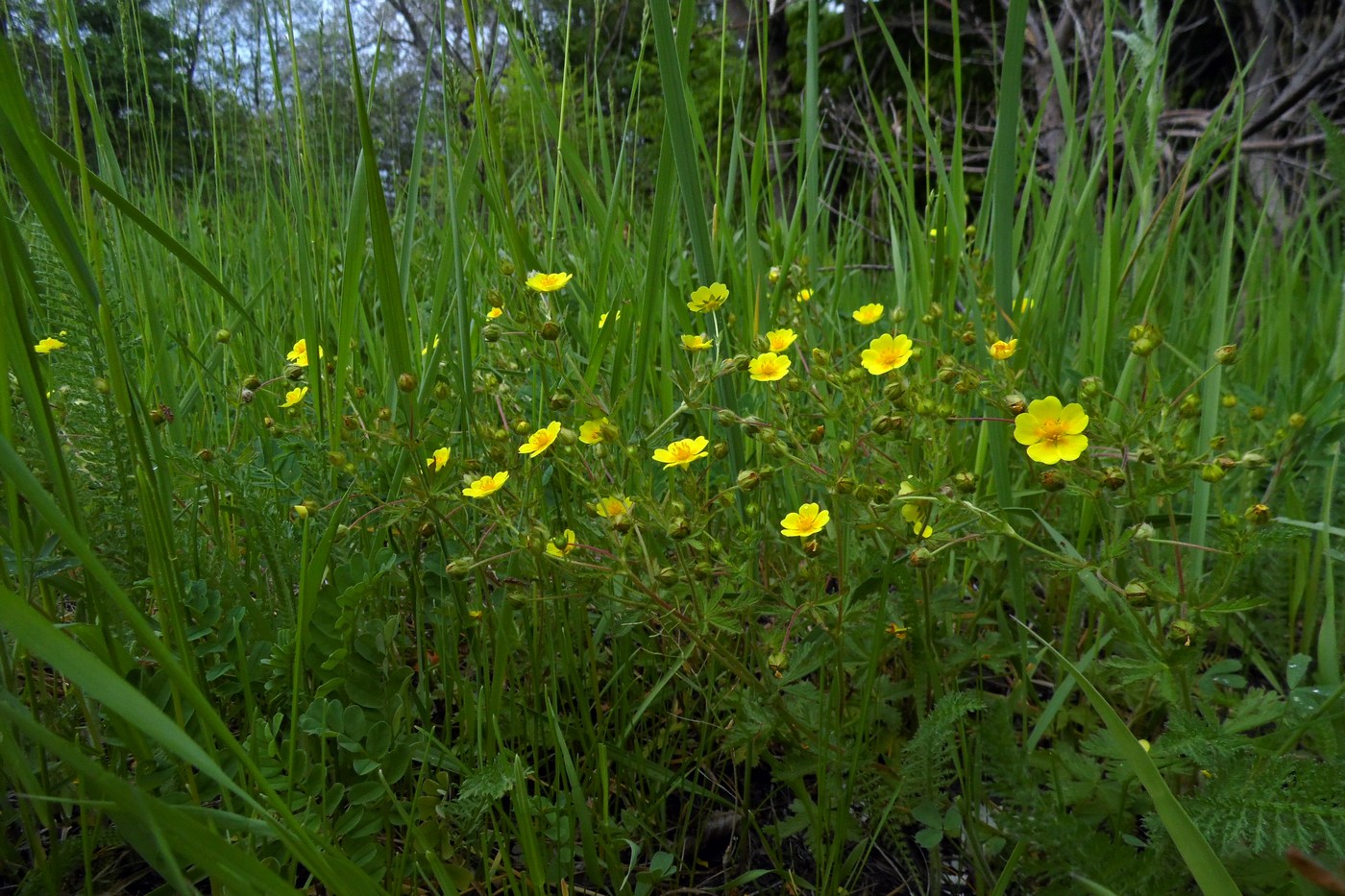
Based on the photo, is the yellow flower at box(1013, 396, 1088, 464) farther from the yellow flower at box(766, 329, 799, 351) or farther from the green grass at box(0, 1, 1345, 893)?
the yellow flower at box(766, 329, 799, 351)

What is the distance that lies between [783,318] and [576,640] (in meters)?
0.57

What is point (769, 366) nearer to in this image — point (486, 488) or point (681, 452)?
point (681, 452)

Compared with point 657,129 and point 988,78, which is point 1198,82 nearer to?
point 988,78

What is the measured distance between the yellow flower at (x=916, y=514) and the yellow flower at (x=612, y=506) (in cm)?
25

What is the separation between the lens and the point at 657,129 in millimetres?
3359

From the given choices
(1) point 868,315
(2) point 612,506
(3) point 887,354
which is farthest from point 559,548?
(1) point 868,315

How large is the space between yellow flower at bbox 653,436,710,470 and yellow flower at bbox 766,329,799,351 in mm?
164

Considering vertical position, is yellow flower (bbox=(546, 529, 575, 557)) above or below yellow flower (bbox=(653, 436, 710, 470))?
below

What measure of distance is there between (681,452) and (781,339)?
209mm

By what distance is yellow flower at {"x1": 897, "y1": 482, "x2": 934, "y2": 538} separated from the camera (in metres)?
0.76

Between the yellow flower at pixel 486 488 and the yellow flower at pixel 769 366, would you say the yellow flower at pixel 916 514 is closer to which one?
the yellow flower at pixel 769 366

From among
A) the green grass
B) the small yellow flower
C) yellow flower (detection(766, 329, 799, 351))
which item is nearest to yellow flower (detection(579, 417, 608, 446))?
the green grass

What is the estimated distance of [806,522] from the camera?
0.84m

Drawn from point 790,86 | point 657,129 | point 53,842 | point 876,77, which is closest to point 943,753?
point 53,842
